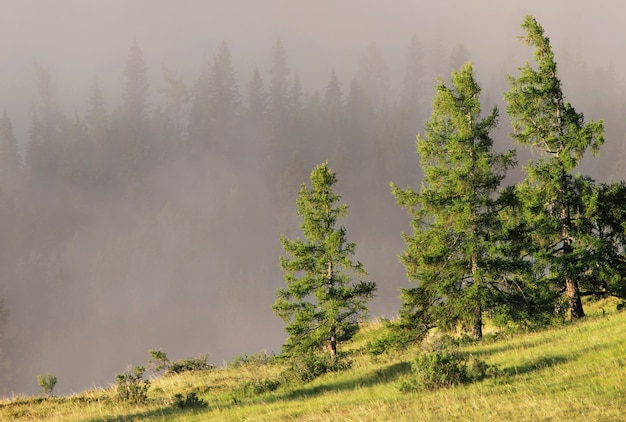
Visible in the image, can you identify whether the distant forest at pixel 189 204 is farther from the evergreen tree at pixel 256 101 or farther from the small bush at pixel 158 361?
the small bush at pixel 158 361

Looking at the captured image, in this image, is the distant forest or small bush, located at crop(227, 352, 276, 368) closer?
small bush, located at crop(227, 352, 276, 368)

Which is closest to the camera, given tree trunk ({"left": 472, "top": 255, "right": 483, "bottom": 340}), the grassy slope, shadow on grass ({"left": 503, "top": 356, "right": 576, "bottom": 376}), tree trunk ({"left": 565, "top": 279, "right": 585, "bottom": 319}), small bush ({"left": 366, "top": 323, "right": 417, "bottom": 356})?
the grassy slope

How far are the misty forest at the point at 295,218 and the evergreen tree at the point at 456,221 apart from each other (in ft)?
0.27

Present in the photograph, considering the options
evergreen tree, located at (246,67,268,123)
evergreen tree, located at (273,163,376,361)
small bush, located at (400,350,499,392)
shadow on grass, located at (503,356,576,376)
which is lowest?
shadow on grass, located at (503,356,576,376)

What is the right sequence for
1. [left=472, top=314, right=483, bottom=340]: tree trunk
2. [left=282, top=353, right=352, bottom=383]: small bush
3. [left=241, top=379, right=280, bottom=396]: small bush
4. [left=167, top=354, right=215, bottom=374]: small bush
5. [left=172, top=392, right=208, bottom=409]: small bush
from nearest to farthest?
[left=172, top=392, right=208, bottom=409]: small bush → [left=241, top=379, right=280, bottom=396]: small bush → [left=282, top=353, right=352, bottom=383]: small bush → [left=472, top=314, right=483, bottom=340]: tree trunk → [left=167, top=354, right=215, bottom=374]: small bush

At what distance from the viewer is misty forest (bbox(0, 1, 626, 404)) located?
23047mm

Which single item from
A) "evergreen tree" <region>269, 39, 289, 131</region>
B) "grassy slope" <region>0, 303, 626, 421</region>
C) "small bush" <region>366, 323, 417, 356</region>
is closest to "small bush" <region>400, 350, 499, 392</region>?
"grassy slope" <region>0, 303, 626, 421</region>

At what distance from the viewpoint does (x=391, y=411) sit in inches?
377

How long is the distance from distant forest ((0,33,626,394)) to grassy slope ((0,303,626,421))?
97.5 metres

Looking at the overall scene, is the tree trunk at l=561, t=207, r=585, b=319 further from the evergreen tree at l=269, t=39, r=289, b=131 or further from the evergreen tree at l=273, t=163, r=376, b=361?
the evergreen tree at l=269, t=39, r=289, b=131

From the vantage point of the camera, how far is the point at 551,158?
24.4m

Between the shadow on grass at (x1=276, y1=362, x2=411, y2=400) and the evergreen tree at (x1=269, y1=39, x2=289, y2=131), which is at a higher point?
the evergreen tree at (x1=269, y1=39, x2=289, y2=131)

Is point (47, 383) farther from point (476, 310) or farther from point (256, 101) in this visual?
point (256, 101)

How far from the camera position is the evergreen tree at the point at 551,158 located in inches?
913
